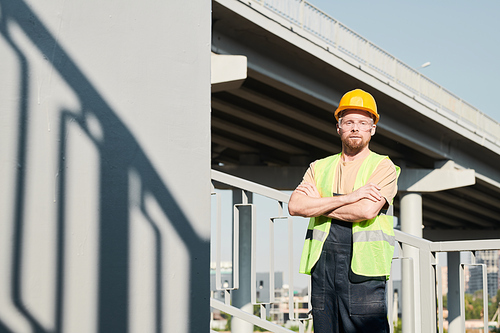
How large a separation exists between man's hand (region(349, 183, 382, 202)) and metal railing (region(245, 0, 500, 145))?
11.6m

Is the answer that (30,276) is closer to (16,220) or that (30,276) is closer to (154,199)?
(16,220)

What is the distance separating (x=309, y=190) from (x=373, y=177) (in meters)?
0.41

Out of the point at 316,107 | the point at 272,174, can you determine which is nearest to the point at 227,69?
the point at 316,107

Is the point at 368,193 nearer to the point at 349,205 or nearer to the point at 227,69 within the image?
the point at 349,205

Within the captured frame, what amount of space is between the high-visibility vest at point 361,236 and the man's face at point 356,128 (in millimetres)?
116

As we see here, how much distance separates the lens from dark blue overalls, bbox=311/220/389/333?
3.39 m

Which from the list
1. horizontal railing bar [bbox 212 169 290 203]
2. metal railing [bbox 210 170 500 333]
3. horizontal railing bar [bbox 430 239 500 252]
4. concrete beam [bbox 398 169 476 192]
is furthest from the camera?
concrete beam [bbox 398 169 476 192]

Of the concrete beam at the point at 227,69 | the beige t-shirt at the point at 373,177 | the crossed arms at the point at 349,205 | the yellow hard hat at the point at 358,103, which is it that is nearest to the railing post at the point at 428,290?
the beige t-shirt at the point at 373,177

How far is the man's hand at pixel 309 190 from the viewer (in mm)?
3783

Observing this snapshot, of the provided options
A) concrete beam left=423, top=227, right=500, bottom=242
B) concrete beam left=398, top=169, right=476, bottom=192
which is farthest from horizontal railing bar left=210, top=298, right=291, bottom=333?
concrete beam left=423, top=227, right=500, bottom=242

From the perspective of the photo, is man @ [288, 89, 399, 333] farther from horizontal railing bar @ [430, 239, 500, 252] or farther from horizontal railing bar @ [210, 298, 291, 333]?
horizontal railing bar @ [210, 298, 291, 333]

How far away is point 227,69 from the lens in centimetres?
1437

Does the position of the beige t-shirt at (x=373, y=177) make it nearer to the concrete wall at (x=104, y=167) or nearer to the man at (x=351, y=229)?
the man at (x=351, y=229)

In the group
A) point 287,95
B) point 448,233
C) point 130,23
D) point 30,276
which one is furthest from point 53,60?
point 448,233
